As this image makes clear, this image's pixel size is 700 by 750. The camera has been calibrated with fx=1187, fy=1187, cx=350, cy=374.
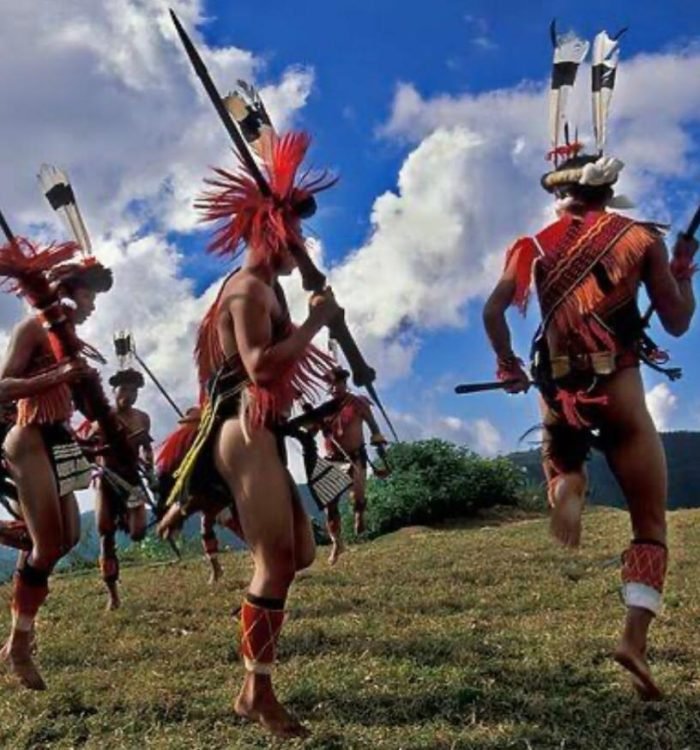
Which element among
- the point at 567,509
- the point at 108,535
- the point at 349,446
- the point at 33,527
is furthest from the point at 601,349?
the point at 349,446

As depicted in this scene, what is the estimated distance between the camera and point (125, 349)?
32.6 ft

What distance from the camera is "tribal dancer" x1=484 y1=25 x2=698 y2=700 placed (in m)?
4.98

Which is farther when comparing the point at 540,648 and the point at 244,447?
the point at 540,648

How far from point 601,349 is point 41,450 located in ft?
9.63

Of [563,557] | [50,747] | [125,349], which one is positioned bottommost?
[50,747]

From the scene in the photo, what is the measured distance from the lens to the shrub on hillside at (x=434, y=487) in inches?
821

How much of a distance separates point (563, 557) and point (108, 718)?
19.9 feet

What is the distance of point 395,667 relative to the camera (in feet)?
19.1

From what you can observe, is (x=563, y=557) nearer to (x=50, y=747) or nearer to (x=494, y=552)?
(x=494, y=552)

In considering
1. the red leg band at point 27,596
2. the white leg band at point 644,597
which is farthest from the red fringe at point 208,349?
the white leg band at point 644,597

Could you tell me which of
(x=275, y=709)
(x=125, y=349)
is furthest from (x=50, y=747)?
(x=125, y=349)

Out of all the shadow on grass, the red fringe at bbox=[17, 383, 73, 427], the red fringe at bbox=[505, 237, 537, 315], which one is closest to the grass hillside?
the shadow on grass

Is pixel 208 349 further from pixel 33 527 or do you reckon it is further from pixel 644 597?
pixel 644 597

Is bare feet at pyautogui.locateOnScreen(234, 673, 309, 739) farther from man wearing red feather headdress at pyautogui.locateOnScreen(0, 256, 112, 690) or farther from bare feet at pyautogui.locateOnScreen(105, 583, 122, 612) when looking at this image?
bare feet at pyautogui.locateOnScreen(105, 583, 122, 612)
